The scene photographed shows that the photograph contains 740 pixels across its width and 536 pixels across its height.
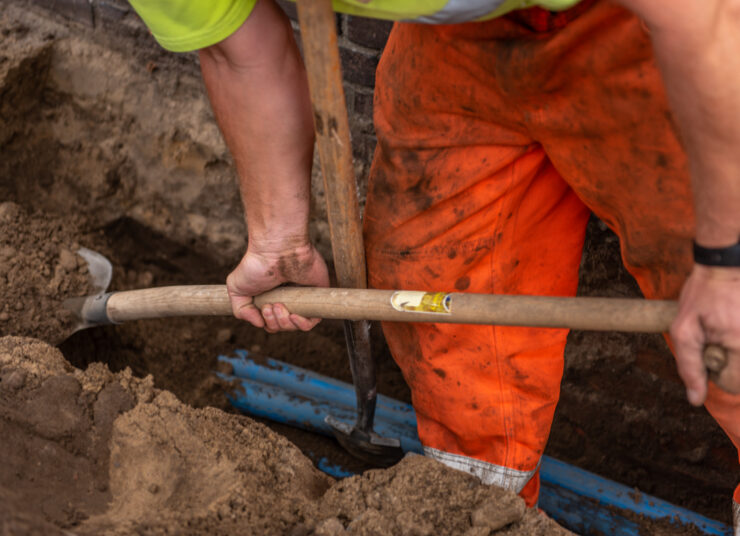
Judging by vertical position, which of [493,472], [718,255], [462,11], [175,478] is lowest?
[493,472]

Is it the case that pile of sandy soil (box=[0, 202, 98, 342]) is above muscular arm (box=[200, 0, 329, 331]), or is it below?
below

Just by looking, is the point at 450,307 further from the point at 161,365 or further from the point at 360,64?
the point at 161,365

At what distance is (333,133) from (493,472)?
888 mm

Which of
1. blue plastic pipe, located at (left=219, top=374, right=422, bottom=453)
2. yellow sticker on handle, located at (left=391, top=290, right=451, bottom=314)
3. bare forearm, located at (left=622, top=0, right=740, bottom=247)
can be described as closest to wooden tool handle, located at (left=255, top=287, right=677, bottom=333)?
yellow sticker on handle, located at (left=391, top=290, right=451, bottom=314)

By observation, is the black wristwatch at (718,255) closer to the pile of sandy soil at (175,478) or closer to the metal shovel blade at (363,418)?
the pile of sandy soil at (175,478)

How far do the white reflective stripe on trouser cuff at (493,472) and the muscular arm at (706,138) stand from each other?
2.10 ft

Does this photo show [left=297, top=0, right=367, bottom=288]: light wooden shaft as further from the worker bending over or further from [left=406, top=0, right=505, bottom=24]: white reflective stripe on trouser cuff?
[left=406, top=0, right=505, bottom=24]: white reflective stripe on trouser cuff

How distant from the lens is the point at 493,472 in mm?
1688

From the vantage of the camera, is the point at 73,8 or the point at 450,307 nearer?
the point at 450,307

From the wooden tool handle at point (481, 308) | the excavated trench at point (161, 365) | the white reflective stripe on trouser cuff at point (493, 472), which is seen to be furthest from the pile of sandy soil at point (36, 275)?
the white reflective stripe on trouser cuff at point (493, 472)

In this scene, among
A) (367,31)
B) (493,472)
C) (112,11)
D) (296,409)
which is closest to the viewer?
(493,472)

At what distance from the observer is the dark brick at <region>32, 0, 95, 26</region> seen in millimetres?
2443

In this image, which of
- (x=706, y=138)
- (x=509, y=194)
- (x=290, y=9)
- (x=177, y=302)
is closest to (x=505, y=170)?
(x=509, y=194)

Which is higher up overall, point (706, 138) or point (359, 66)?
point (706, 138)
